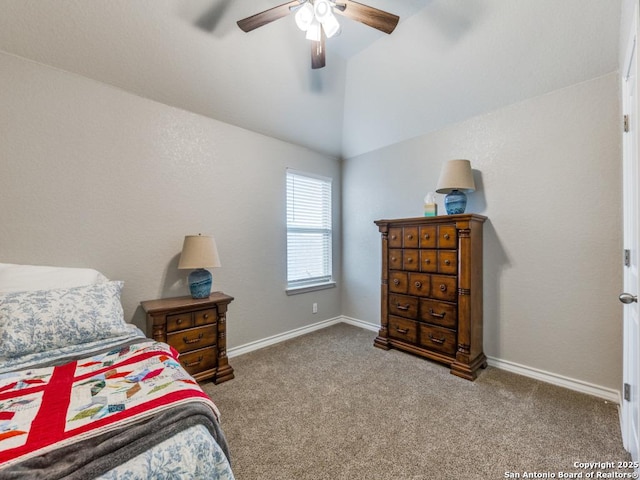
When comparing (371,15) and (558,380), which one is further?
(558,380)

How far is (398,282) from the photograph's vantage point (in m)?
2.92

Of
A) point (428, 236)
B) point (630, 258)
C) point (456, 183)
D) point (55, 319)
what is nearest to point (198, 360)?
point (55, 319)

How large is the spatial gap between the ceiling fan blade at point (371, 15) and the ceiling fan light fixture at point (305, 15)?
0.16m

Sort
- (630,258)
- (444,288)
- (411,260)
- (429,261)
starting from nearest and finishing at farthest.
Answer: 1. (630,258)
2. (444,288)
3. (429,261)
4. (411,260)

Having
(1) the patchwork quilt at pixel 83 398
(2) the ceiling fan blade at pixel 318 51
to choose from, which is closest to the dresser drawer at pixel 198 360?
(1) the patchwork quilt at pixel 83 398

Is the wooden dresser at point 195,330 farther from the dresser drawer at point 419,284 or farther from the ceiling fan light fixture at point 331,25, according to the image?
the ceiling fan light fixture at point 331,25

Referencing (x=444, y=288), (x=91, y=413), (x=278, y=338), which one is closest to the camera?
(x=91, y=413)

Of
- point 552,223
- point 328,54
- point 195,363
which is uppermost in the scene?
point 328,54

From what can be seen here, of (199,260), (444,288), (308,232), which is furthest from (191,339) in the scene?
(444,288)

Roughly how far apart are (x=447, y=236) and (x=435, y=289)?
0.51 meters

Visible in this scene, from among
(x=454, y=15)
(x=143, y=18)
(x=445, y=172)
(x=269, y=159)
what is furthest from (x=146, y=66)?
(x=445, y=172)

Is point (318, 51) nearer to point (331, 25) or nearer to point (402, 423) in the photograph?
point (331, 25)

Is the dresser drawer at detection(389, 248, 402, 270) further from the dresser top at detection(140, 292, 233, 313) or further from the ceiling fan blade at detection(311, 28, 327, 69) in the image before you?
the ceiling fan blade at detection(311, 28, 327, 69)

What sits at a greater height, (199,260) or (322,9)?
(322,9)
